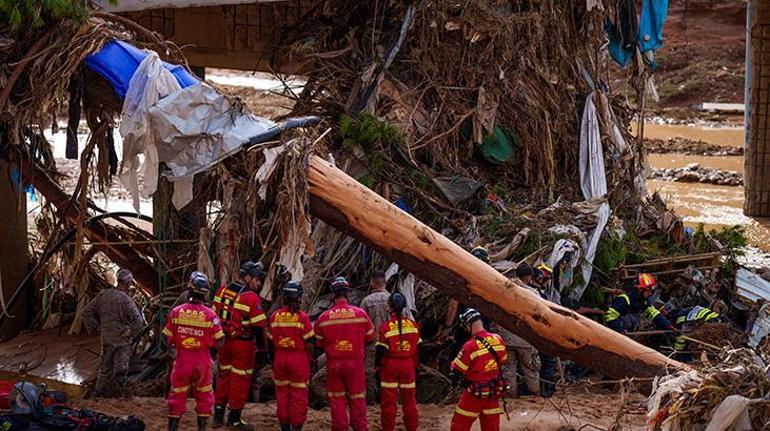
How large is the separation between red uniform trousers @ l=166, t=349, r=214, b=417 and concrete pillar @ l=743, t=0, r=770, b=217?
627 inches

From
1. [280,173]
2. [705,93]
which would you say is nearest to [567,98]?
[280,173]

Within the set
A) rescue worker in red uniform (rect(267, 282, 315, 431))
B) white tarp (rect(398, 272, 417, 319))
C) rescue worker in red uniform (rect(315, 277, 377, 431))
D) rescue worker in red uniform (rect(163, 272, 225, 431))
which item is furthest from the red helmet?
rescue worker in red uniform (rect(163, 272, 225, 431))

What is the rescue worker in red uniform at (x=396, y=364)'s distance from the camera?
36.1 ft

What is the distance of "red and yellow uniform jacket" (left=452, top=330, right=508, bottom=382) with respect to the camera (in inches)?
412

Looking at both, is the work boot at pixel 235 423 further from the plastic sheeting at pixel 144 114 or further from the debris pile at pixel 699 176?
the debris pile at pixel 699 176

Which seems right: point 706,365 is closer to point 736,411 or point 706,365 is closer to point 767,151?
point 736,411

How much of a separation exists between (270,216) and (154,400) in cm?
231

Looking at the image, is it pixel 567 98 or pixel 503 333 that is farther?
pixel 567 98

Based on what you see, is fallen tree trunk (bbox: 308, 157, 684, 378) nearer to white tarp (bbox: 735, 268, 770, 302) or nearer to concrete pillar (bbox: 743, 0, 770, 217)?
white tarp (bbox: 735, 268, 770, 302)

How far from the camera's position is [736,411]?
8.77 metres

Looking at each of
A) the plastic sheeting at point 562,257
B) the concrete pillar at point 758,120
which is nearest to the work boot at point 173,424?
the plastic sheeting at point 562,257

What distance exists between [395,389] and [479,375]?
39.8 inches

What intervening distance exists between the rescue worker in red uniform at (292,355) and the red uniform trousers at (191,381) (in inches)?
25.7

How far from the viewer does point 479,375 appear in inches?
412
